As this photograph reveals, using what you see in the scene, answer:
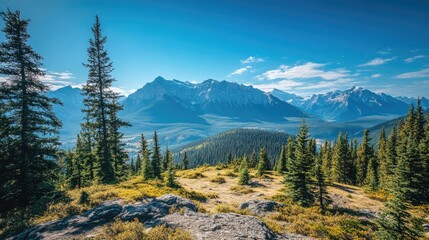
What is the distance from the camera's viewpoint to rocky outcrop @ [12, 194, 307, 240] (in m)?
11.4

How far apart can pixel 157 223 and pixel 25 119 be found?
16746 mm

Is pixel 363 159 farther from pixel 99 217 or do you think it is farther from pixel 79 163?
pixel 79 163

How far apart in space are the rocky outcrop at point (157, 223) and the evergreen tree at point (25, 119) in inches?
359

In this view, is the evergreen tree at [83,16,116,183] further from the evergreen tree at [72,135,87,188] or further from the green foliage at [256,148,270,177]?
the green foliage at [256,148,270,177]

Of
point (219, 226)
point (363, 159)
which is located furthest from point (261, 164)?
point (363, 159)

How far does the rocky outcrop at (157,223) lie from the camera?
37.3 feet

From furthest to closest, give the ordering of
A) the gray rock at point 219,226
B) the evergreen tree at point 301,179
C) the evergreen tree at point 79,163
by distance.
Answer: the evergreen tree at point 79,163
the evergreen tree at point 301,179
the gray rock at point 219,226

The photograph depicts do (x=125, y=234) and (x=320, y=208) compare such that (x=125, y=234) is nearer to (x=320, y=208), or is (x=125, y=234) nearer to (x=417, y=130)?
(x=320, y=208)

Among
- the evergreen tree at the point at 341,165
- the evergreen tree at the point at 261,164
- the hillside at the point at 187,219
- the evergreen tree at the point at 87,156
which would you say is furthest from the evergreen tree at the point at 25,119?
the evergreen tree at the point at 341,165

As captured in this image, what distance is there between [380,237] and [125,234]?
50.9 feet

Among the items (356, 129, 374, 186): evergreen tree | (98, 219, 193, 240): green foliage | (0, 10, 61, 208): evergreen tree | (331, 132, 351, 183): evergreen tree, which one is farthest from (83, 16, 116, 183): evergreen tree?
(356, 129, 374, 186): evergreen tree

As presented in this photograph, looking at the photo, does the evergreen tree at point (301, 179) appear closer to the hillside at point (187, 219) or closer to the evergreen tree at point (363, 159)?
the hillside at point (187, 219)

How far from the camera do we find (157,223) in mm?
12438

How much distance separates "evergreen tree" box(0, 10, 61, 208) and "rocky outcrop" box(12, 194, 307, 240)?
29.9 feet
